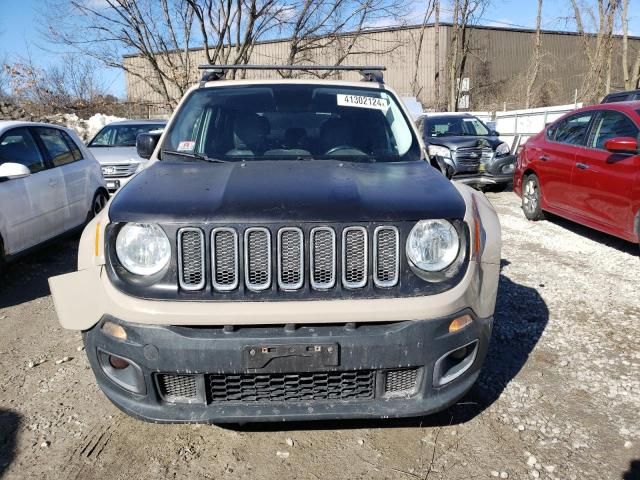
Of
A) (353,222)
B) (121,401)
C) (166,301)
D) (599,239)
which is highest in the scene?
(353,222)

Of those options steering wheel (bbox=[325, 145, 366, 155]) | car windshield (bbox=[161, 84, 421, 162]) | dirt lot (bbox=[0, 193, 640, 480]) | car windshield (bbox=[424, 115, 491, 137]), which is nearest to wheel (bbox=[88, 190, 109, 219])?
dirt lot (bbox=[0, 193, 640, 480])

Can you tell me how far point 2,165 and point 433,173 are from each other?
418 centimetres

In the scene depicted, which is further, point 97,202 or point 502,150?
point 502,150

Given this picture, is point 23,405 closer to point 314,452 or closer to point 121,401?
point 121,401

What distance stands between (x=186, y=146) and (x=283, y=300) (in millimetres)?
1628

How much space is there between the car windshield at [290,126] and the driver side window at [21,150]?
2800 millimetres

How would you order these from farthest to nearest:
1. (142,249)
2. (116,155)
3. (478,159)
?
(478,159)
(116,155)
(142,249)

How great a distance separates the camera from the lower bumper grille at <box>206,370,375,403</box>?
244cm

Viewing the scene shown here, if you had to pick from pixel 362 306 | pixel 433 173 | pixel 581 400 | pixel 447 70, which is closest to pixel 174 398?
pixel 362 306

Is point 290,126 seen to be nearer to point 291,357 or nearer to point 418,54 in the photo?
point 291,357

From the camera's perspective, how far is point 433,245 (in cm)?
247

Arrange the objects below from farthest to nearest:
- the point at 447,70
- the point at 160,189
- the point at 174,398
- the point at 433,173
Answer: the point at 447,70, the point at 433,173, the point at 160,189, the point at 174,398

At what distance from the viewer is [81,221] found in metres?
6.81

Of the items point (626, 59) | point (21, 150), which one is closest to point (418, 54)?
point (626, 59)
